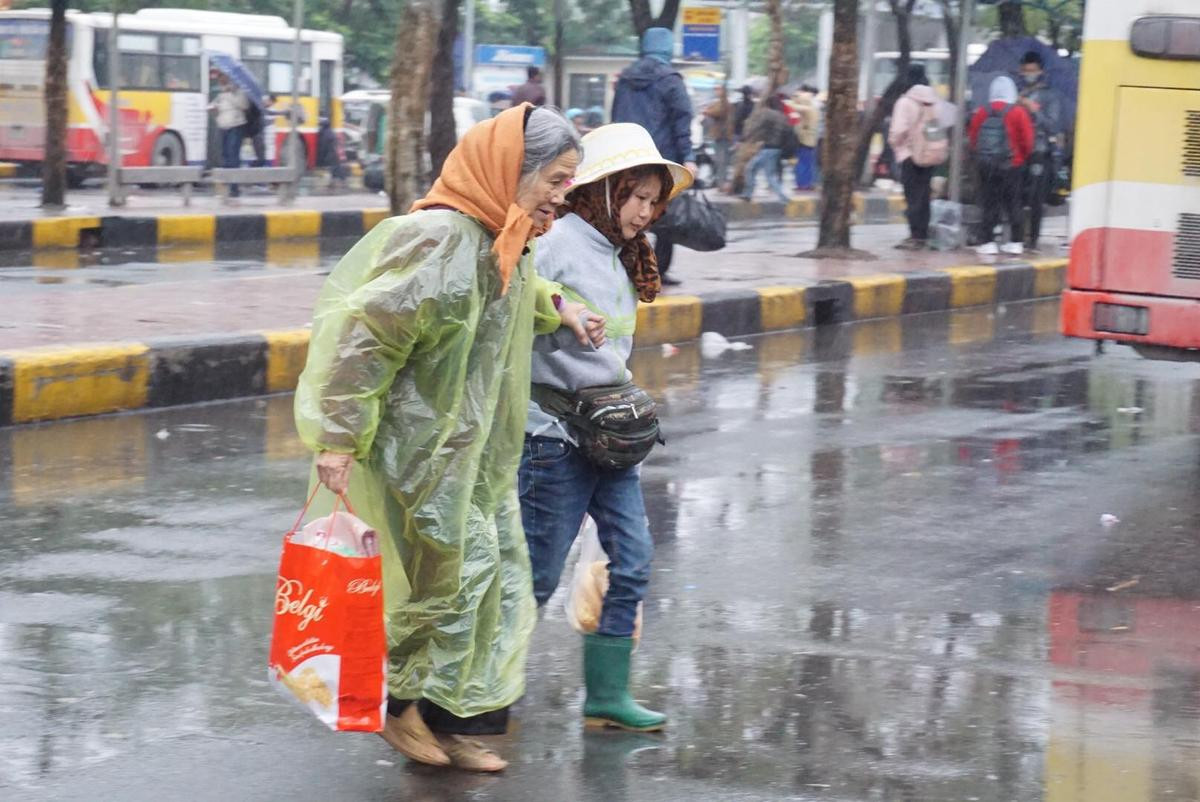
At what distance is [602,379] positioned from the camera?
439 cm

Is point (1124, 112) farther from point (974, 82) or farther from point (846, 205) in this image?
point (974, 82)

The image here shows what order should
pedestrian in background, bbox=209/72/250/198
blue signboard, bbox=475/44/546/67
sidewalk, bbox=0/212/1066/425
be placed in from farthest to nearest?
1. blue signboard, bbox=475/44/546/67
2. pedestrian in background, bbox=209/72/250/198
3. sidewalk, bbox=0/212/1066/425

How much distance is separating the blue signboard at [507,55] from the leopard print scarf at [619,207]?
4167 cm

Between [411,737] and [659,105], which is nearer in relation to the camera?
[411,737]

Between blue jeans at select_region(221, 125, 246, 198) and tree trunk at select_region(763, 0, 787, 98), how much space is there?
23.3 feet

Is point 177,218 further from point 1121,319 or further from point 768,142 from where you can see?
point 1121,319

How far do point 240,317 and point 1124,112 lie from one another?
16.3ft

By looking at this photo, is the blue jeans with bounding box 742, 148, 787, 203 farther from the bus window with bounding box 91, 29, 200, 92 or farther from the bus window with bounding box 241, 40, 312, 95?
the bus window with bounding box 91, 29, 200, 92

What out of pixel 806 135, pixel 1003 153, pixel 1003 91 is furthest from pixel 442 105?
pixel 806 135

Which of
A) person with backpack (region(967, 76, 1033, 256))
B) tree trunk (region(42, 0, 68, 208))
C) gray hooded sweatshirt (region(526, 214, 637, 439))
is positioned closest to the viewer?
gray hooded sweatshirt (region(526, 214, 637, 439))

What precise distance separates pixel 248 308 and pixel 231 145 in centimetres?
1453

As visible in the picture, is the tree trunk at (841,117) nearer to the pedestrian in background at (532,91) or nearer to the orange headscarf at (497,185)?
the pedestrian in background at (532,91)

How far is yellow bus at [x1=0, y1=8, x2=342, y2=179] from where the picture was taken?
2484 centimetres

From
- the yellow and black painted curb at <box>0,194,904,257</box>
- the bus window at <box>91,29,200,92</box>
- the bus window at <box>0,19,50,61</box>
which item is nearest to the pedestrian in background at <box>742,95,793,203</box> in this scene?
the yellow and black painted curb at <box>0,194,904,257</box>
